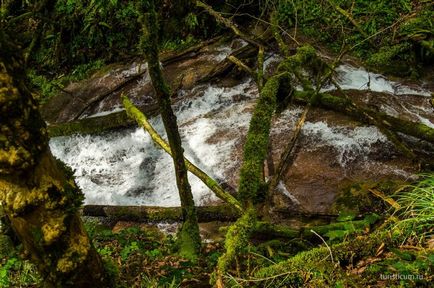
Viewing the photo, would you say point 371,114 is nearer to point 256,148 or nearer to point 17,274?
point 256,148

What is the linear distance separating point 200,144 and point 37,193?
4.23m

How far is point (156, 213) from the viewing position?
15.8 ft

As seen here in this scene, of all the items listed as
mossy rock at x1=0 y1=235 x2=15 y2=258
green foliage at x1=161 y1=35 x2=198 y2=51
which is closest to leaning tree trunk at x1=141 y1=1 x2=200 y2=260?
mossy rock at x1=0 y1=235 x2=15 y2=258

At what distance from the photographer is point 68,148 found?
22.9 feet

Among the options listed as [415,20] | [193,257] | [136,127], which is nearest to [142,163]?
[136,127]

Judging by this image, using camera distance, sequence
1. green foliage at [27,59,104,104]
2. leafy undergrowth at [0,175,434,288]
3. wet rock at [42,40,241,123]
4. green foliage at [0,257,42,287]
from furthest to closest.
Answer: green foliage at [27,59,104,104] < wet rock at [42,40,241,123] < green foliage at [0,257,42,287] < leafy undergrowth at [0,175,434,288]

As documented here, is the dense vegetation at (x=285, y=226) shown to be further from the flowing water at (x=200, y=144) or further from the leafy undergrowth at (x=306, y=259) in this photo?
the flowing water at (x=200, y=144)

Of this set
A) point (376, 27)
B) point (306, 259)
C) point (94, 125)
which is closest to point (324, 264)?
point (306, 259)

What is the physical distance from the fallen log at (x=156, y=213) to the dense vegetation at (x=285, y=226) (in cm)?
13

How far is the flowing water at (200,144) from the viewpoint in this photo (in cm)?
558

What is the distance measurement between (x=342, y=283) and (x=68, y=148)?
5.65 m

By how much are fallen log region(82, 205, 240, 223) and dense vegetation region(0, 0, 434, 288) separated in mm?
129

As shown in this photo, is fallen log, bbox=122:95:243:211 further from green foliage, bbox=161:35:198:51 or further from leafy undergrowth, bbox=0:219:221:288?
green foliage, bbox=161:35:198:51

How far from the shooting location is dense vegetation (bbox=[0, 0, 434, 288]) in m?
2.60
